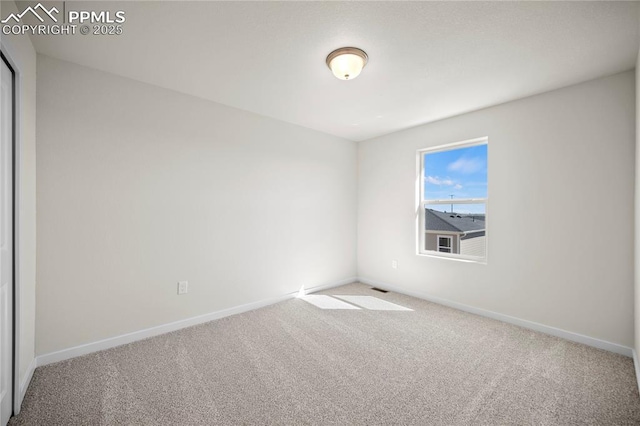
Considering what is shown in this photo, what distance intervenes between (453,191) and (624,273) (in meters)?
1.76

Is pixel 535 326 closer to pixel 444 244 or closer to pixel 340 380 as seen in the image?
pixel 444 244

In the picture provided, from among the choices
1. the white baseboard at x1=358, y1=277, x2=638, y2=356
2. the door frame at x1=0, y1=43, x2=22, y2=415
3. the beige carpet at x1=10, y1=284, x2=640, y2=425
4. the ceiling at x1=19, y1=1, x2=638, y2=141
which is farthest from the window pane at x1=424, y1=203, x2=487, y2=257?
the door frame at x1=0, y1=43, x2=22, y2=415

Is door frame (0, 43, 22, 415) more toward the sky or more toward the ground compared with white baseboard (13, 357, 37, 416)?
more toward the sky

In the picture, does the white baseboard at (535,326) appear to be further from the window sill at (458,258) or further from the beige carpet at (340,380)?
the window sill at (458,258)

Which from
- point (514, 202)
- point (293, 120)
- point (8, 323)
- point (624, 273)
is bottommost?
point (8, 323)

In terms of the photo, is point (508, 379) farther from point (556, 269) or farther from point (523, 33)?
point (523, 33)

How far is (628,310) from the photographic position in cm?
239

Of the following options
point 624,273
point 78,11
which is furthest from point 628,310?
point 78,11

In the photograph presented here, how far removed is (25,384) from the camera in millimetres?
1875

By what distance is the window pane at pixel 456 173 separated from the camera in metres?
3.45

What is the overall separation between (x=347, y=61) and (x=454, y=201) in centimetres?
242

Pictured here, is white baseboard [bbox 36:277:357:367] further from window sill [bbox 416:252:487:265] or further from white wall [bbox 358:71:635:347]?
white wall [bbox 358:71:635:347]

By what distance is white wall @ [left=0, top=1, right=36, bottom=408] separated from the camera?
170 cm

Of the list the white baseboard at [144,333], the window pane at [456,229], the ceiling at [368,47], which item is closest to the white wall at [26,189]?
the white baseboard at [144,333]
